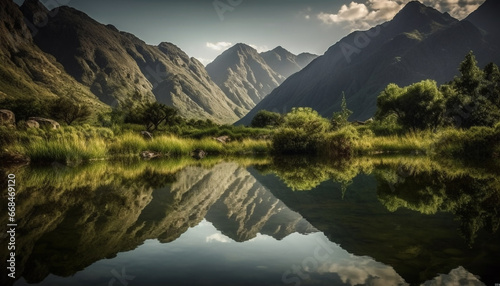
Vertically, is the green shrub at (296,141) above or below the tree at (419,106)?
below

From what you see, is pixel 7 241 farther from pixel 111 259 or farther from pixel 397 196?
pixel 397 196

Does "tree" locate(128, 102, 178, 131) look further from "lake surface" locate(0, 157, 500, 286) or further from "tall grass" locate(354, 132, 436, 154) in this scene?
"lake surface" locate(0, 157, 500, 286)

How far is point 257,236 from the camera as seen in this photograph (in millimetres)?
4500

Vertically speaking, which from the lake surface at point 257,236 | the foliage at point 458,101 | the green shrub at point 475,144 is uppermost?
the foliage at point 458,101

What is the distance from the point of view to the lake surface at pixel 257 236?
3094 millimetres

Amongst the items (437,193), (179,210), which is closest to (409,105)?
(437,193)

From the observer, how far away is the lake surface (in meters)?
3.09

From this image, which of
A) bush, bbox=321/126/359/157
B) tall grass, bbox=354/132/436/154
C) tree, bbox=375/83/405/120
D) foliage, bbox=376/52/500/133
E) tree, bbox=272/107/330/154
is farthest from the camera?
tree, bbox=375/83/405/120

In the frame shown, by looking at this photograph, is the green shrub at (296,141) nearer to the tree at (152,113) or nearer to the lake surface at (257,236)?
the lake surface at (257,236)

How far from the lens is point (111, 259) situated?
3467 mm

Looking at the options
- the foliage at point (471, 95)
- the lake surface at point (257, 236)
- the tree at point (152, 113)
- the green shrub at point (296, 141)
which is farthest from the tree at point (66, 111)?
the foliage at point (471, 95)

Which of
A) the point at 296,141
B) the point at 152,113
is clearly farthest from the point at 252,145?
the point at 152,113

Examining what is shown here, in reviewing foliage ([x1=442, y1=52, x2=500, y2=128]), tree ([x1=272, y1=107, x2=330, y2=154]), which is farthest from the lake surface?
foliage ([x1=442, y1=52, x2=500, y2=128])

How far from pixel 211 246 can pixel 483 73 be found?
44465 millimetres
